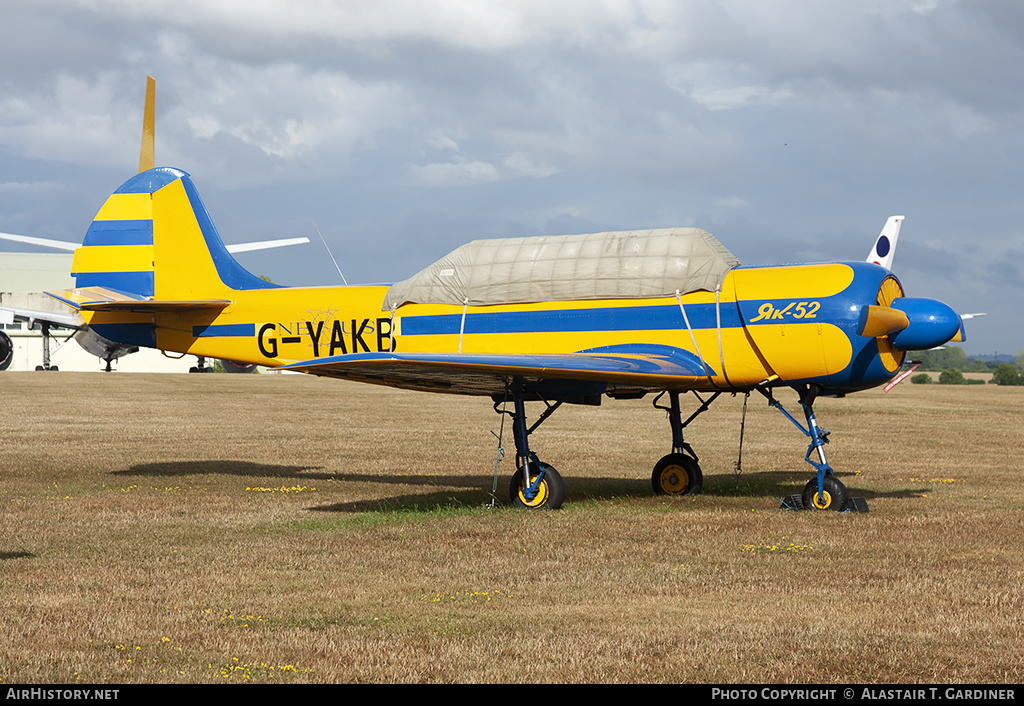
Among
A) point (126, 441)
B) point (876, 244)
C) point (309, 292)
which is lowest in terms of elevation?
point (126, 441)

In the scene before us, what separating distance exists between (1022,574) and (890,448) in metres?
14.7

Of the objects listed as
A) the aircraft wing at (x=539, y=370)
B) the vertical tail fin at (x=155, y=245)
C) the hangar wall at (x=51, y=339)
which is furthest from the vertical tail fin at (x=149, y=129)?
the hangar wall at (x=51, y=339)

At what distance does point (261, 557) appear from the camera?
9.27 m

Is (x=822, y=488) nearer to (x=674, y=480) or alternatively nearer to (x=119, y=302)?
(x=674, y=480)

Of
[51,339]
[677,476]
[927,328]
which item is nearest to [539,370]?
[677,476]

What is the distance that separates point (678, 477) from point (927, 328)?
397 cm

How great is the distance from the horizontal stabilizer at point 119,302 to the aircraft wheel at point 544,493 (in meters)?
5.93

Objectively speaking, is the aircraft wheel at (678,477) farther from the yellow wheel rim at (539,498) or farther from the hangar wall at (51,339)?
the hangar wall at (51,339)

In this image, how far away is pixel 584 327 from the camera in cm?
1321

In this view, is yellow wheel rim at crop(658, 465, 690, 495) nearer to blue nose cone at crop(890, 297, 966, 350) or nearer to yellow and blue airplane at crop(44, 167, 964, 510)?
yellow and blue airplane at crop(44, 167, 964, 510)

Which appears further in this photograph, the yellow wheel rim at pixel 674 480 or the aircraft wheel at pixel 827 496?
the yellow wheel rim at pixel 674 480

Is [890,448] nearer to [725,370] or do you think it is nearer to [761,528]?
[725,370]

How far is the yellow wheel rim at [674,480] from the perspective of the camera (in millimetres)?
14305
